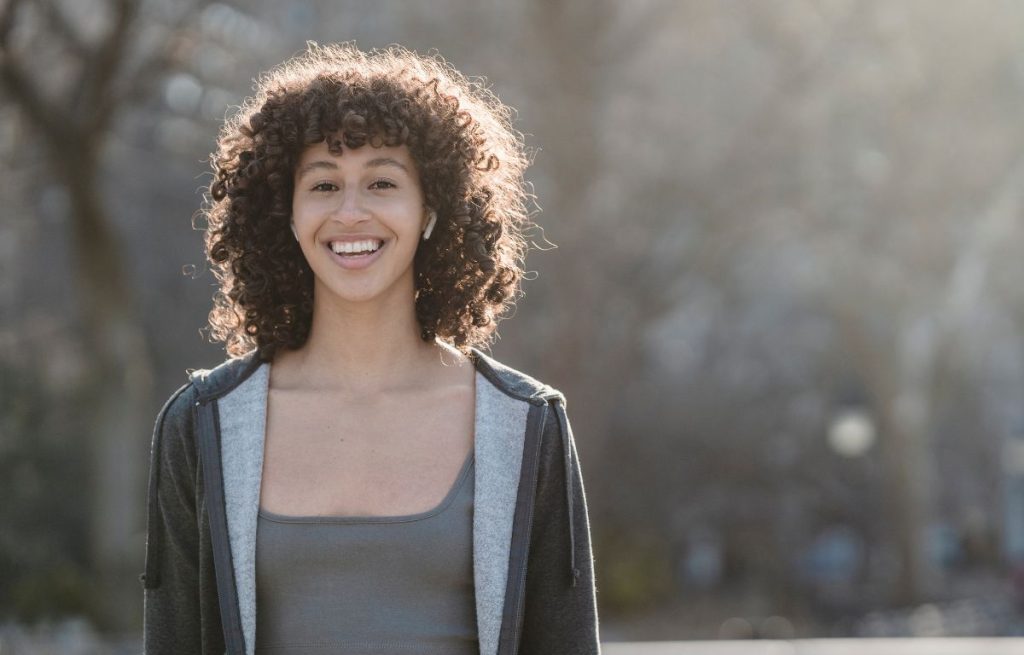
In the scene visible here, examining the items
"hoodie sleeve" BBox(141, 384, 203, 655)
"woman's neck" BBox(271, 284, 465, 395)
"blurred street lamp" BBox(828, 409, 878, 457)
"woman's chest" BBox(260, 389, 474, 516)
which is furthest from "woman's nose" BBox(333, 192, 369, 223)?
"blurred street lamp" BBox(828, 409, 878, 457)

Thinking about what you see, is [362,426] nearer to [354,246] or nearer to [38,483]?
[354,246]

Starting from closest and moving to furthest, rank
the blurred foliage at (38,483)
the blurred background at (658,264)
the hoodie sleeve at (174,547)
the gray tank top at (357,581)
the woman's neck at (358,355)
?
the gray tank top at (357,581)
the hoodie sleeve at (174,547)
the woman's neck at (358,355)
the blurred background at (658,264)
the blurred foliage at (38,483)

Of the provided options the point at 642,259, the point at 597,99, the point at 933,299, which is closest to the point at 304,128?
the point at 597,99

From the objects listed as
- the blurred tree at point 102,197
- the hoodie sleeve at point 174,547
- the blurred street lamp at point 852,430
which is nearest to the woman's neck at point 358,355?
the hoodie sleeve at point 174,547

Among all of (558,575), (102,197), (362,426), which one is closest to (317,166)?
(362,426)

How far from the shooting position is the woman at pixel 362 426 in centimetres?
273

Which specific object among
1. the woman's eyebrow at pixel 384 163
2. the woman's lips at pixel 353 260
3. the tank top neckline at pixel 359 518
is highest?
the woman's eyebrow at pixel 384 163

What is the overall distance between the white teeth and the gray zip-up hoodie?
0.31 metres

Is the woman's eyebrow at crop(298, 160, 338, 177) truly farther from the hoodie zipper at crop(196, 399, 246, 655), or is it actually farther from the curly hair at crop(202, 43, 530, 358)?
the hoodie zipper at crop(196, 399, 246, 655)

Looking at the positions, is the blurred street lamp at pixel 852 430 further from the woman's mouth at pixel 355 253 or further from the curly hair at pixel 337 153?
the woman's mouth at pixel 355 253

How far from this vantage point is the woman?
2.73 metres

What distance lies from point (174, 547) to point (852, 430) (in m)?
19.1

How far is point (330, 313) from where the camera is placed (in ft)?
9.75

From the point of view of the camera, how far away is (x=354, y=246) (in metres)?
2.86
